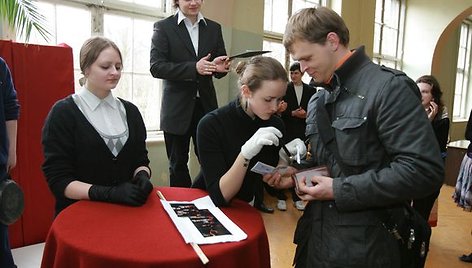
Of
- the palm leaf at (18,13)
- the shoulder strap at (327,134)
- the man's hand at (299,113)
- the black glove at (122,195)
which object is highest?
the palm leaf at (18,13)

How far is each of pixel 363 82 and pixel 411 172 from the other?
285 millimetres

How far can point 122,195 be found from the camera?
145 cm

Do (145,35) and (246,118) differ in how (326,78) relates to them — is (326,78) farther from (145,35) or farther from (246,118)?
(145,35)

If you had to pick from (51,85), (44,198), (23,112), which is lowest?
(44,198)

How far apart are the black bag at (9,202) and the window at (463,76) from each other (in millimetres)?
10034

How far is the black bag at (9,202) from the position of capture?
5.23 feet

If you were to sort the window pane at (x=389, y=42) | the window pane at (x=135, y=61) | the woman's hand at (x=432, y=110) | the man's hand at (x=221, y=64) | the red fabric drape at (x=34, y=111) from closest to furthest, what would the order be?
the man's hand at (x=221, y=64)
the red fabric drape at (x=34, y=111)
the woman's hand at (x=432, y=110)
the window pane at (x=135, y=61)
the window pane at (x=389, y=42)

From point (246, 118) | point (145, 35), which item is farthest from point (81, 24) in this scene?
point (246, 118)

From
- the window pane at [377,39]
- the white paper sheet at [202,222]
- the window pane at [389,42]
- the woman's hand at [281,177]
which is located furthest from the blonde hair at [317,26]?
the window pane at [389,42]

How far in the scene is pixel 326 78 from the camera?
47.2 inches

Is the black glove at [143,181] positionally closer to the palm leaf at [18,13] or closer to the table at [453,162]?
the palm leaf at [18,13]

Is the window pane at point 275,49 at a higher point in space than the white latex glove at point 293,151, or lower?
higher

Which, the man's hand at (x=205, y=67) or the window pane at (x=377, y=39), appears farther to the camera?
the window pane at (x=377, y=39)

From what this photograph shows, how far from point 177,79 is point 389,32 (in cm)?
605
